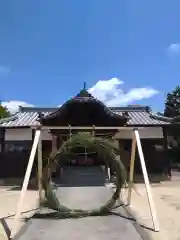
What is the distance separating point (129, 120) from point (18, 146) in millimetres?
6602

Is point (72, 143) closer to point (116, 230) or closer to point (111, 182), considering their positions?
point (116, 230)

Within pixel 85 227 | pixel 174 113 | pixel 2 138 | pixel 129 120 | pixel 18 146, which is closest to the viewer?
pixel 85 227

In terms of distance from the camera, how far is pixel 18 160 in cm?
1756

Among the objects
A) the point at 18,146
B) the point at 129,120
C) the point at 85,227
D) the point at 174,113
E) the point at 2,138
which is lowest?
the point at 85,227

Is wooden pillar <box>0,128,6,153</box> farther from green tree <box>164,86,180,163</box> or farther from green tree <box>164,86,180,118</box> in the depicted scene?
green tree <box>164,86,180,118</box>

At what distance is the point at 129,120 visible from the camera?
1914 cm

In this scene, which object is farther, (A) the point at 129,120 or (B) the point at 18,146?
(A) the point at 129,120

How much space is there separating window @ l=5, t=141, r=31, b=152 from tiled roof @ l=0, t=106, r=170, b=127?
3.32ft

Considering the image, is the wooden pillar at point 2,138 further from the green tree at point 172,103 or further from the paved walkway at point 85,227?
the green tree at point 172,103

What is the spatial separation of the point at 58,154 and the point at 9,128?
1050 centimetres

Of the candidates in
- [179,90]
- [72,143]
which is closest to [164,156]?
[72,143]

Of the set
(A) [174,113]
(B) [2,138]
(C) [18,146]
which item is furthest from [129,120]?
(A) [174,113]

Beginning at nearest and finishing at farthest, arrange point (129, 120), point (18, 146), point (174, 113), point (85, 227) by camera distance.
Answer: point (85, 227)
point (18, 146)
point (129, 120)
point (174, 113)

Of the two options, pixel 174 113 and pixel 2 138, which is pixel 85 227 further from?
pixel 174 113
